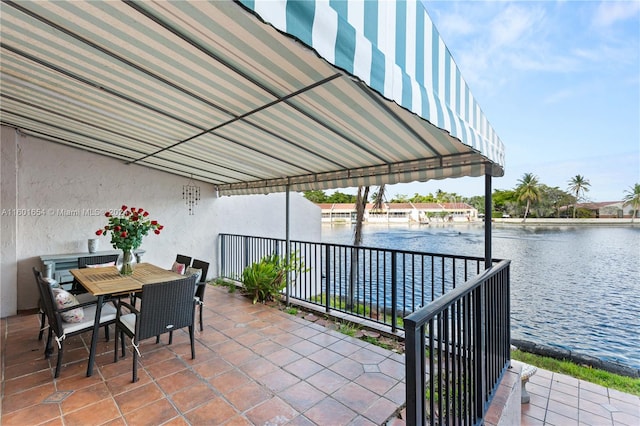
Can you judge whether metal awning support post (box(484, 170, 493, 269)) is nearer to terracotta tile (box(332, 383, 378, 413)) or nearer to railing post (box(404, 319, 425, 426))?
terracotta tile (box(332, 383, 378, 413))

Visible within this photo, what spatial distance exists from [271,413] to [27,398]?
2.01 metres

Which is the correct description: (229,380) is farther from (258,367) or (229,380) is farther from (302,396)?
(302,396)

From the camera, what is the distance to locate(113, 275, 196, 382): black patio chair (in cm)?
257

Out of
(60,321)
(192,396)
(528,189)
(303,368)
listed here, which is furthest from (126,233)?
(528,189)

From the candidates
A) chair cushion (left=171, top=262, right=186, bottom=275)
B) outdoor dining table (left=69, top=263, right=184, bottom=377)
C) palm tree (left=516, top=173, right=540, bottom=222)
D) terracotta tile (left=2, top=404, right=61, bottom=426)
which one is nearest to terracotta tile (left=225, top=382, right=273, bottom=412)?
terracotta tile (left=2, top=404, right=61, bottom=426)

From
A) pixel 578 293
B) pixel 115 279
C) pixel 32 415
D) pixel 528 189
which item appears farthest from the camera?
pixel 528 189

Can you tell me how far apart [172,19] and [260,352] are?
3.02m

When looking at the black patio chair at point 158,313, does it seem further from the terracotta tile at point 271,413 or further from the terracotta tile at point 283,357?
the terracotta tile at point 271,413

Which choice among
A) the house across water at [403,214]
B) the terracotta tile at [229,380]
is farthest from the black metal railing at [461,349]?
the house across water at [403,214]

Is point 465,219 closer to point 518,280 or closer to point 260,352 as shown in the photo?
point 518,280

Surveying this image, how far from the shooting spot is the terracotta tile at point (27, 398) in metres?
2.21

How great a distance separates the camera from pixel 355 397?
92.8 inches

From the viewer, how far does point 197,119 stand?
2.86 meters

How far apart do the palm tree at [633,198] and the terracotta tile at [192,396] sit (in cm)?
3060
